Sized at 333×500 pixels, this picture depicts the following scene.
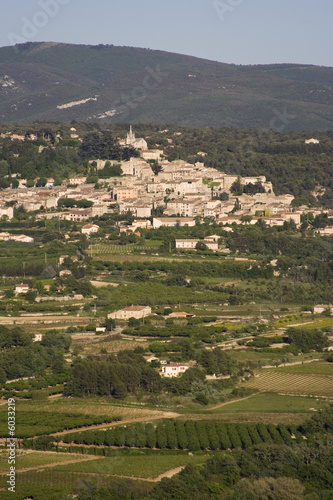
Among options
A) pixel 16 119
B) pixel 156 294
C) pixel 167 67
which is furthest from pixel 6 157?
pixel 167 67

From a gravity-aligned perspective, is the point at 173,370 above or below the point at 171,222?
below

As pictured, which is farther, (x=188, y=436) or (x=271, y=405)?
(x=271, y=405)

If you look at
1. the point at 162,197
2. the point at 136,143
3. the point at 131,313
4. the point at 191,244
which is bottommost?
the point at 131,313

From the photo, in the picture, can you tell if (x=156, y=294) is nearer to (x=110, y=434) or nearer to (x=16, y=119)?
(x=110, y=434)

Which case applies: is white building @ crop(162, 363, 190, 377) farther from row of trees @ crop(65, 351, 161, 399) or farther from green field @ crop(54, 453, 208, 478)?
green field @ crop(54, 453, 208, 478)

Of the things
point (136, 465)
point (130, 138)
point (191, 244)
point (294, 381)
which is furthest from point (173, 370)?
point (130, 138)

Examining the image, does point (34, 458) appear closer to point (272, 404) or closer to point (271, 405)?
point (271, 405)

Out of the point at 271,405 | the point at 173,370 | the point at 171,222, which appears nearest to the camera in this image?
the point at 271,405

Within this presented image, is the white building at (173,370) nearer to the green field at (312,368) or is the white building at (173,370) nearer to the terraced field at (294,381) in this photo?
the terraced field at (294,381)
